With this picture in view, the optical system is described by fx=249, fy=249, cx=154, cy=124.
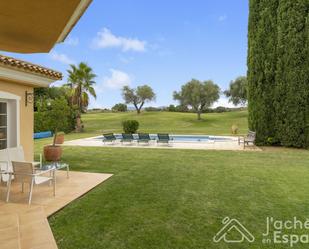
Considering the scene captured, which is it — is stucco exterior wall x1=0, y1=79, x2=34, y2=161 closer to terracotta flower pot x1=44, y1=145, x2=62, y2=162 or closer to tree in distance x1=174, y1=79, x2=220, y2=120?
terracotta flower pot x1=44, y1=145, x2=62, y2=162

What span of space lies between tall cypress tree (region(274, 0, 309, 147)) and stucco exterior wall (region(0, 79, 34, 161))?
544 inches

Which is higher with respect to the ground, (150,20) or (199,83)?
(150,20)

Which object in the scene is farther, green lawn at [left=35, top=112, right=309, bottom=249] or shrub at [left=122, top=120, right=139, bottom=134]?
shrub at [left=122, top=120, right=139, bottom=134]

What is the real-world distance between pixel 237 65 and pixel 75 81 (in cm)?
3227

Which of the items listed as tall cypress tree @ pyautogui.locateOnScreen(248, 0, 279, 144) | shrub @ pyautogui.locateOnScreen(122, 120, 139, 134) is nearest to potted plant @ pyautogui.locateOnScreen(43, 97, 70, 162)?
shrub @ pyautogui.locateOnScreen(122, 120, 139, 134)

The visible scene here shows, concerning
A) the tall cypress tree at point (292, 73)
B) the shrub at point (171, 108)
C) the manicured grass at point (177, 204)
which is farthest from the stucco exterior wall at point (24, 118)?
the shrub at point (171, 108)

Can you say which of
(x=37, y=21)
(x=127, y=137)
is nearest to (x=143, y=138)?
(x=127, y=137)

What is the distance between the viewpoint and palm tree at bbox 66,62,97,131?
2553 centimetres

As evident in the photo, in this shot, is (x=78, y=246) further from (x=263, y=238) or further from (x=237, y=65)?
(x=237, y=65)

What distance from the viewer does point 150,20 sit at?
29406 millimetres

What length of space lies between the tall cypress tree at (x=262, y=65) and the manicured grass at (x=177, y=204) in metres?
6.22

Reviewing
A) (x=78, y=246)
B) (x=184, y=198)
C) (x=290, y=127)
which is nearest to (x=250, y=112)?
(x=290, y=127)

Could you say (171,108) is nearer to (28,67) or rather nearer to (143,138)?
(143,138)

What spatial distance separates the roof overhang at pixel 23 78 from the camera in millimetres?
6746
